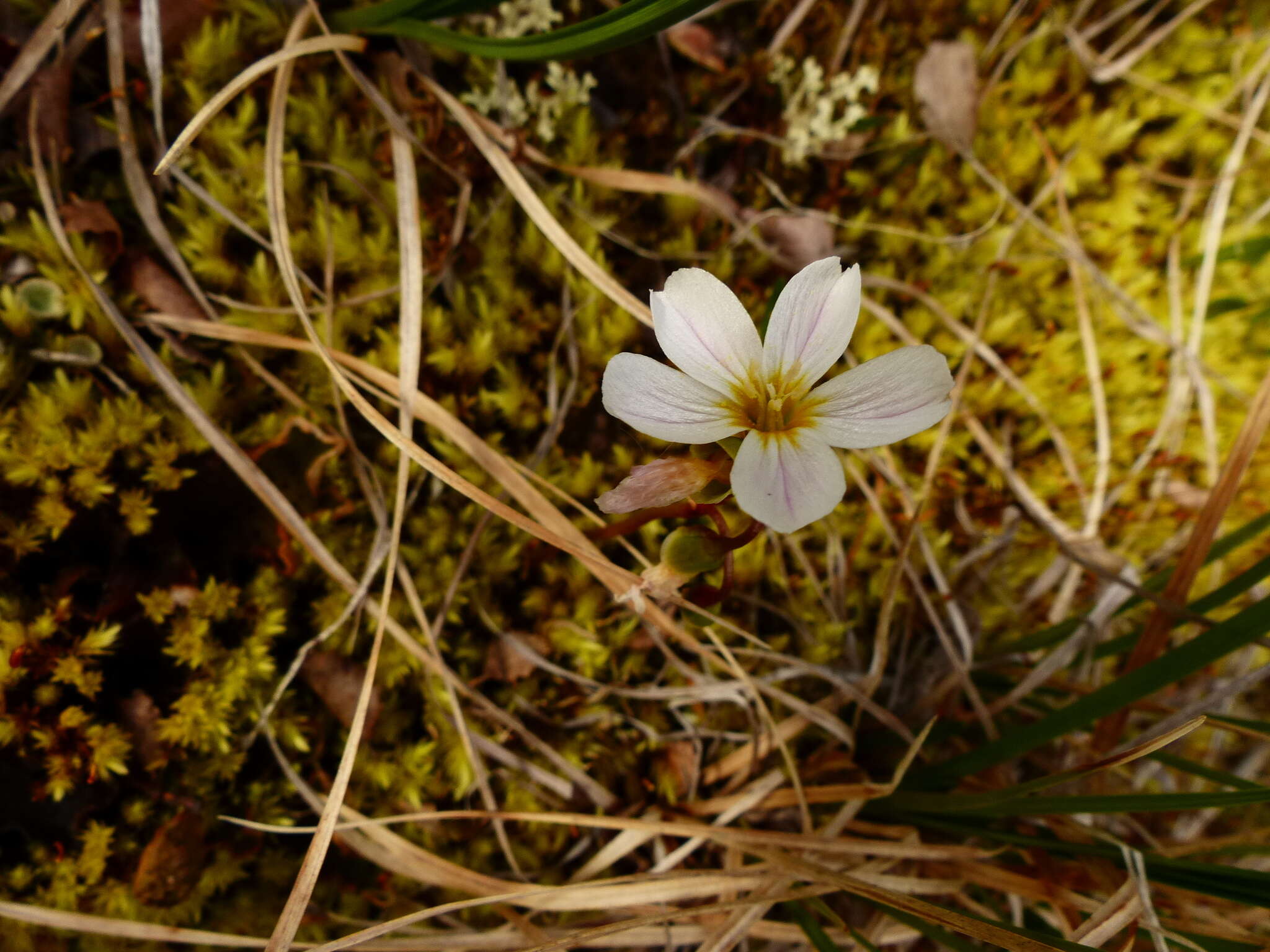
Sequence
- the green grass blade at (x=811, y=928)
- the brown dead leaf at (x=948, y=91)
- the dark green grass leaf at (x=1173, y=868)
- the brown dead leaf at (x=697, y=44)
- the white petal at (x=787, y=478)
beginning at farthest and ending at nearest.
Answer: the brown dead leaf at (x=948, y=91)
the brown dead leaf at (x=697, y=44)
the green grass blade at (x=811, y=928)
the dark green grass leaf at (x=1173, y=868)
the white petal at (x=787, y=478)

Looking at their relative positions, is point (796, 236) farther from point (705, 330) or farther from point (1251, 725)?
point (1251, 725)

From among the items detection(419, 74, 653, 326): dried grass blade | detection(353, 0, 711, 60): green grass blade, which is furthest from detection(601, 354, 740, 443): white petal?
detection(419, 74, 653, 326): dried grass blade

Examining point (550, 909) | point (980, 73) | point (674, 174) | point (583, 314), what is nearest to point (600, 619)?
point (550, 909)

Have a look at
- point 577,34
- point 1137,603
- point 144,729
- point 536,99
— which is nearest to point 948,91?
point 536,99

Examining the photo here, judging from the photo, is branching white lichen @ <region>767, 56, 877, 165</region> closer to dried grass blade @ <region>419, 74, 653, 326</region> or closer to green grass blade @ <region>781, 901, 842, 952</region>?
dried grass blade @ <region>419, 74, 653, 326</region>

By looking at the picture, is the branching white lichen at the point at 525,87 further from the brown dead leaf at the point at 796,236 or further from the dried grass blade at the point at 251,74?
the brown dead leaf at the point at 796,236

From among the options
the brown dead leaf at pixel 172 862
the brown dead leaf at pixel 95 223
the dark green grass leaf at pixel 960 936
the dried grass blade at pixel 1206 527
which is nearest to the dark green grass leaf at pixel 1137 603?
the dried grass blade at pixel 1206 527
